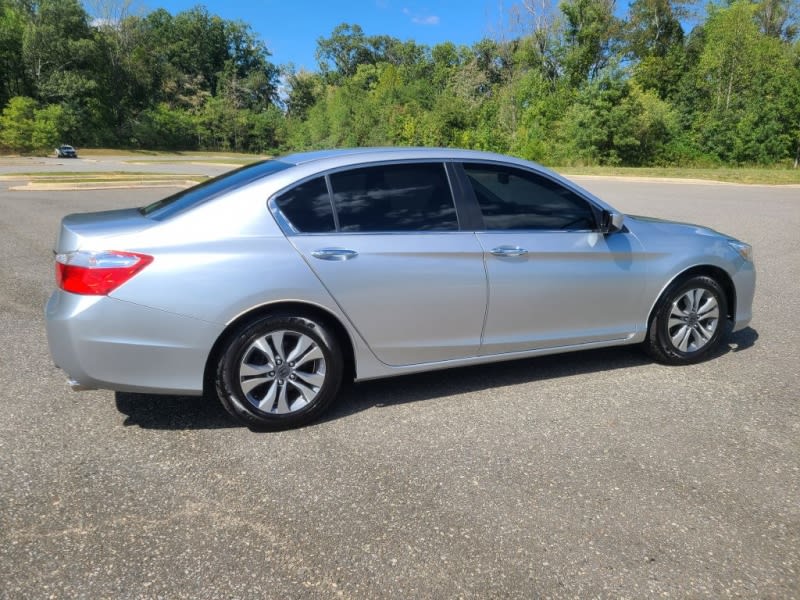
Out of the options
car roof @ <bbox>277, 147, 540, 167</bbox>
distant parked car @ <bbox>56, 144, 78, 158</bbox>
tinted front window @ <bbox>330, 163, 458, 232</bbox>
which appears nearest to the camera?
tinted front window @ <bbox>330, 163, 458, 232</bbox>

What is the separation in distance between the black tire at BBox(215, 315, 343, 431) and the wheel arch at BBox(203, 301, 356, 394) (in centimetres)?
4

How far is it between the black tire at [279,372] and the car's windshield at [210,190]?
33.3 inches

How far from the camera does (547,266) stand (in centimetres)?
423

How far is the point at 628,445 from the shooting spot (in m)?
3.54

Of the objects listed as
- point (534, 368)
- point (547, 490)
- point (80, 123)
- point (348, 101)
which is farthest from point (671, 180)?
point (80, 123)

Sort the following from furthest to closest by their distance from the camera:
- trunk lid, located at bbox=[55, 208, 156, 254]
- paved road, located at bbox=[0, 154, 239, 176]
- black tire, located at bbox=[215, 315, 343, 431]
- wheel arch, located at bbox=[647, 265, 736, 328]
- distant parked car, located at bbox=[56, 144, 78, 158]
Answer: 1. distant parked car, located at bbox=[56, 144, 78, 158]
2. paved road, located at bbox=[0, 154, 239, 176]
3. wheel arch, located at bbox=[647, 265, 736, 328]
4. black tire, located at bbox=[215, 315, 343, 431]
5. trunk lid, located at bbox=[55, 208, 156, 254]

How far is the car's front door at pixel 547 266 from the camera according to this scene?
4129 mm

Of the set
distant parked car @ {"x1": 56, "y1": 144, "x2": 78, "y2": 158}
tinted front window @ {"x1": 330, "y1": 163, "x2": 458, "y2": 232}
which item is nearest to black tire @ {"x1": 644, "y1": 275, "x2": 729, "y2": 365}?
tinted front window @ {"x1": 330, "y1": 163, "x2": 458, "y2": 232}

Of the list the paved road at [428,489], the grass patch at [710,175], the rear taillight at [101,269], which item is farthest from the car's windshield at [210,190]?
the grass patch at [710,175]

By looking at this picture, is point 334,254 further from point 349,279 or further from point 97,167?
point 97,167

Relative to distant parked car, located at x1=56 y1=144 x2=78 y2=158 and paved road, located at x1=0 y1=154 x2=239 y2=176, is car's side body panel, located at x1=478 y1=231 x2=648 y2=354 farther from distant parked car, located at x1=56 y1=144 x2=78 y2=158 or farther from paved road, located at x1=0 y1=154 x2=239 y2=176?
distant parked car, located at x1=56 y1=144 x2=78 y2=158

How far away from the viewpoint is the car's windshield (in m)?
3.76

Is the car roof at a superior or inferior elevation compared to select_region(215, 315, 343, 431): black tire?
superior

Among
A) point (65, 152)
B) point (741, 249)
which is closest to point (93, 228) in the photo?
point (741, 249)
